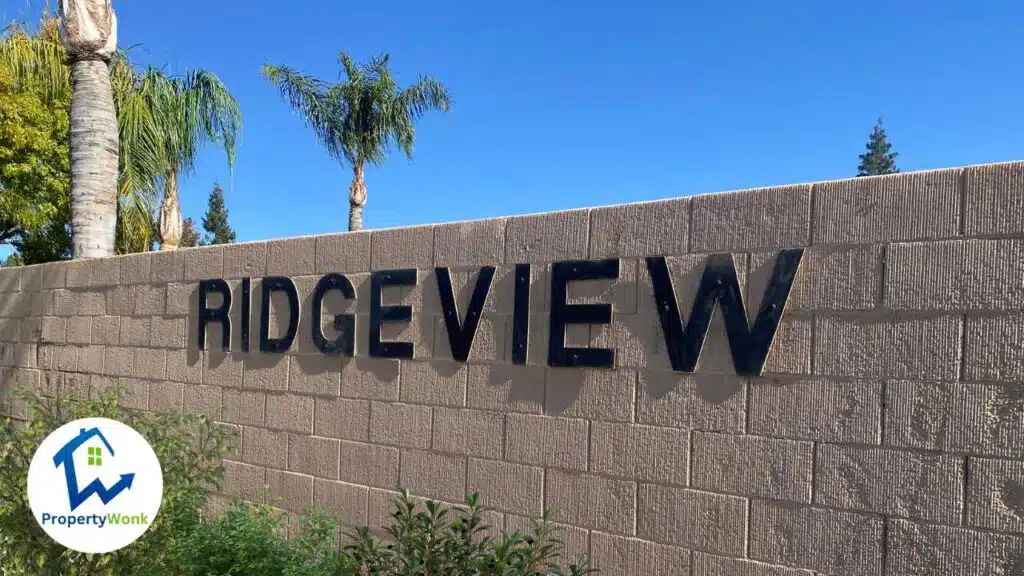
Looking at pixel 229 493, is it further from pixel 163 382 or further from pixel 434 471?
pixel 434 471

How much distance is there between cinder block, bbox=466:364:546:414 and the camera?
3.70 metres

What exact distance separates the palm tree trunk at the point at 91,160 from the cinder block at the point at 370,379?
13.5 ft

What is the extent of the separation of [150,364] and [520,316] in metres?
3.43

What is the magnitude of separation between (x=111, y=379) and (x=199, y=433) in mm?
1257

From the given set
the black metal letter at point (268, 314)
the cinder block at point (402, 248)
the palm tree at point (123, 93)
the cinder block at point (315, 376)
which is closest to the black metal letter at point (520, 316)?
the cinder block at point (402, 248)

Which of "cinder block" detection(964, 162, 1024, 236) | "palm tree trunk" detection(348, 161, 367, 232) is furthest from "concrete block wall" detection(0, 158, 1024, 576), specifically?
"palm tree trunk" detection(348, 161, 367, 232)

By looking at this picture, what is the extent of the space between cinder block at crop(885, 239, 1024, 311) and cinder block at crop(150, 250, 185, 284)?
15.3ft

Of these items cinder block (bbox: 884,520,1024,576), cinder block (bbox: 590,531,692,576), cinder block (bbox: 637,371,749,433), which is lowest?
cinder block (bbox: 590,531,692,576)

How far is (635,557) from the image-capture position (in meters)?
3.35

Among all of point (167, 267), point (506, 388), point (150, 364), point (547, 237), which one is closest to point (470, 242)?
point (547, 237)

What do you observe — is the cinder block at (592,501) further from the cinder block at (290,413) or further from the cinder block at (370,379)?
the cinder block at (290,413)

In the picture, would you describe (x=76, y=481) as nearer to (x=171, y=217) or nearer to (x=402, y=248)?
(x=402, y=248)

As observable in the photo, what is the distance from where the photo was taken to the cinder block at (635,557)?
323cm

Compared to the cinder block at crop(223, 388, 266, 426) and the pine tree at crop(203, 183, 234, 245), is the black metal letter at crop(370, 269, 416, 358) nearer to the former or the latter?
the cinder block at crop(223, 388, 266, 426)
